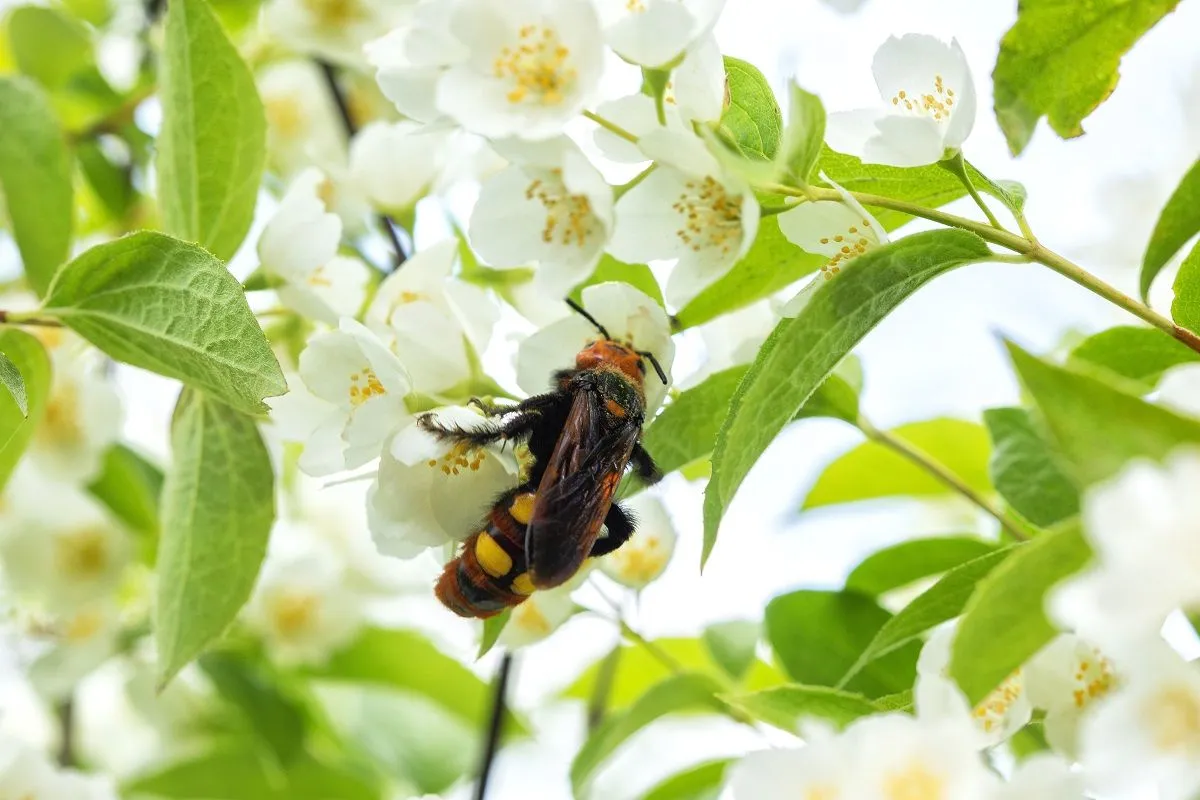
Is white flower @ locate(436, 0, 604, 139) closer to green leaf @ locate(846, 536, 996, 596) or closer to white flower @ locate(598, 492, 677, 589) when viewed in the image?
white flower @ locate(598, 492, 677, 589)

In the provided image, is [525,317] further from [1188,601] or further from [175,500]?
[1188,601]

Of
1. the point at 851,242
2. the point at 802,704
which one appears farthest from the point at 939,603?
the point at 851,242

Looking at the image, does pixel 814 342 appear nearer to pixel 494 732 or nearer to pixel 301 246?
pixel 301 246

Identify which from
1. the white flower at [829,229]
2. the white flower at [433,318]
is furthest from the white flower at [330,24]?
the white flower at [829,229]

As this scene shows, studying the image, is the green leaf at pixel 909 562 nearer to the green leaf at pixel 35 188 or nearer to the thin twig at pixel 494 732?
the thin twig at pixel 494 732

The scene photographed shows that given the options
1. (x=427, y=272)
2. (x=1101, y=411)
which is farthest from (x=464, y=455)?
(x=1101, y=411)
